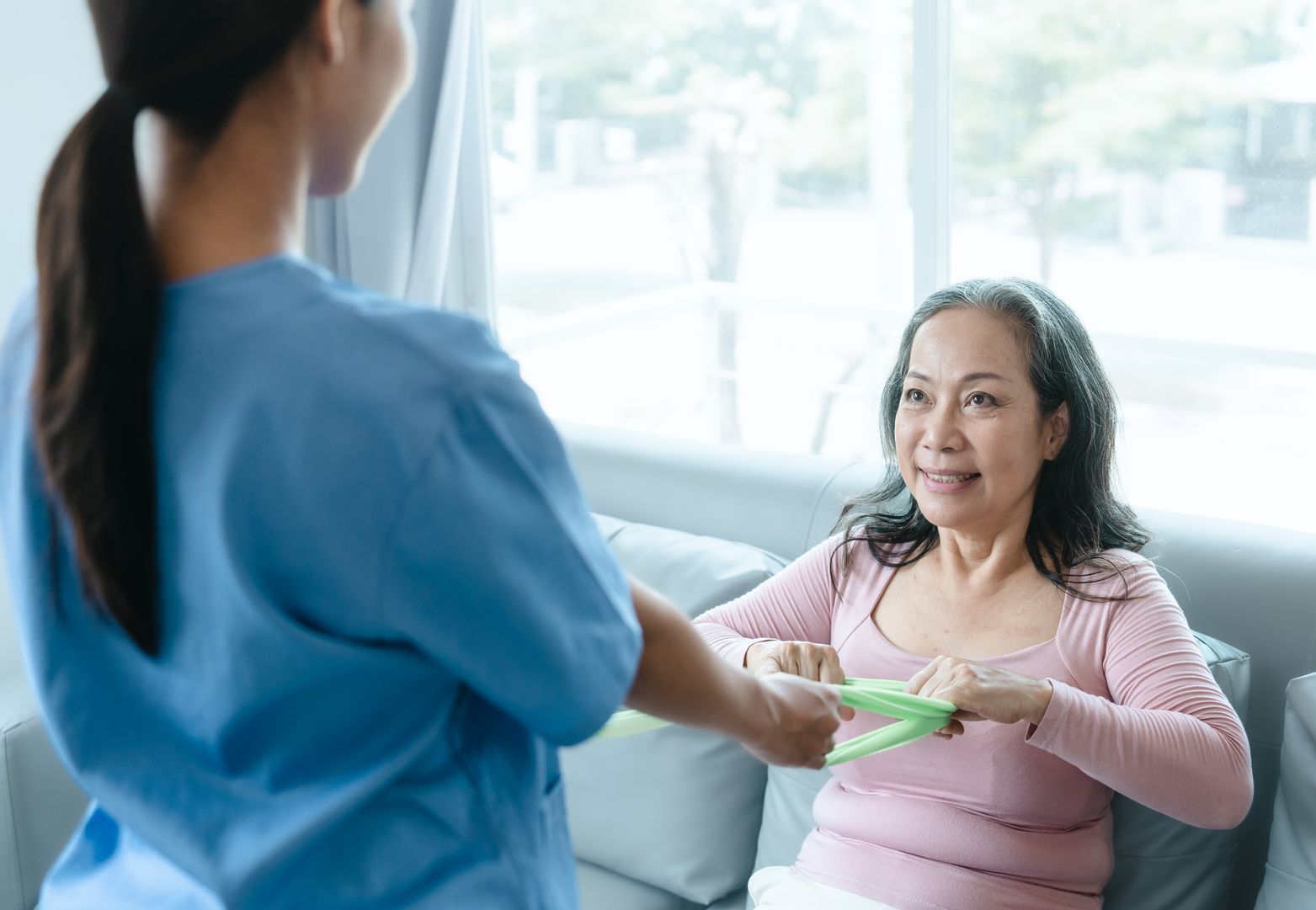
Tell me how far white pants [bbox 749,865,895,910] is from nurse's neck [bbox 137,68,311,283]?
1156 mm

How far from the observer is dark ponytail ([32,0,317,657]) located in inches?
28.4

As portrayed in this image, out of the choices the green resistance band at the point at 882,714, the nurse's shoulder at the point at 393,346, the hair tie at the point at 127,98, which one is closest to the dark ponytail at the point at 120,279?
the hair tie at the point at 127,98

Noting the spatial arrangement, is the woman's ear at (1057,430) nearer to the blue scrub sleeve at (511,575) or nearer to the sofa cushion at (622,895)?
the sofa cushion at (622,895)

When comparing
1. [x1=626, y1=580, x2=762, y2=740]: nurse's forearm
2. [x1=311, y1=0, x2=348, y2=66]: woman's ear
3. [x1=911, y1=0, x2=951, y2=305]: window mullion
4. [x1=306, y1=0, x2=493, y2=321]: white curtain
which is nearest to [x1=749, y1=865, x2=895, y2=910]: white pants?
[x1=626, y1=580, x2=762, y2=740]: nurse's forearm

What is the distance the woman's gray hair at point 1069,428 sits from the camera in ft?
5.65

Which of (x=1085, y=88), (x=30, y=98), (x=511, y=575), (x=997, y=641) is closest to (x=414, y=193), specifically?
(x=30, y=98)

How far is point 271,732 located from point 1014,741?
107 cm

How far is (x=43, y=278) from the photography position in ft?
2.56

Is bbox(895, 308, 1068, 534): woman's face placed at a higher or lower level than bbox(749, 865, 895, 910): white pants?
higher

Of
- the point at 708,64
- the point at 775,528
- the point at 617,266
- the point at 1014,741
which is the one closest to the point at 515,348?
the point at 617,266

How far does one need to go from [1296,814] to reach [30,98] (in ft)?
8.47

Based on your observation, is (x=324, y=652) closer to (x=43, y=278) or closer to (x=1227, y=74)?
(x=43, y=278)

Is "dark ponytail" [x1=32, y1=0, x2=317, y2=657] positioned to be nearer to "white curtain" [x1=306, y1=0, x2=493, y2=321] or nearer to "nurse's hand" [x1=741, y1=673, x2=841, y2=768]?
"nurse's hand" [x1=741, y1=673, x2=841, y2=768]

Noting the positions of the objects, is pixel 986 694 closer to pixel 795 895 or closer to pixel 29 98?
pixel 795 895
